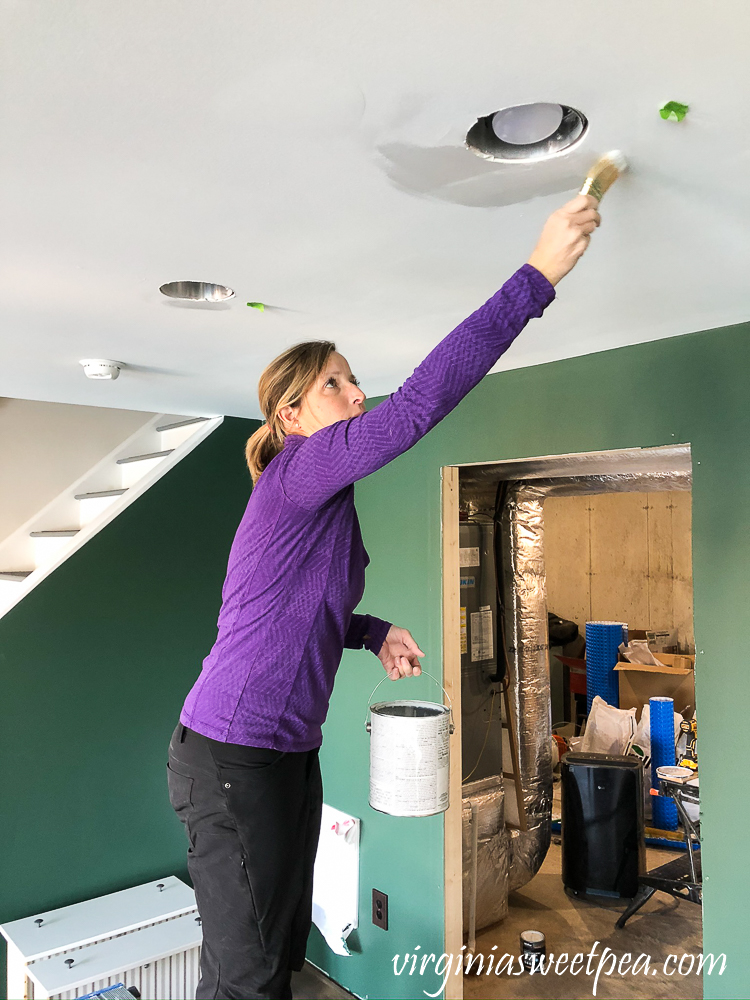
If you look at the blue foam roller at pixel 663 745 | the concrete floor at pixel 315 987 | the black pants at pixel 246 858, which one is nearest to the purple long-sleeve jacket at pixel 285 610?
the black pants at pixel 246 858

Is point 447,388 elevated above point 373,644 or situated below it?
above

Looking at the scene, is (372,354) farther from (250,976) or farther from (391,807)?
(250,976)

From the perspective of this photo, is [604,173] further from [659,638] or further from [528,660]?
[659,638]

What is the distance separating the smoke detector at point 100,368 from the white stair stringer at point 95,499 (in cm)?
106

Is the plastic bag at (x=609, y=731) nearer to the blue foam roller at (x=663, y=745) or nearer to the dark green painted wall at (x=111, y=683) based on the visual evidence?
the blue foam roller at (x=663, y=745)

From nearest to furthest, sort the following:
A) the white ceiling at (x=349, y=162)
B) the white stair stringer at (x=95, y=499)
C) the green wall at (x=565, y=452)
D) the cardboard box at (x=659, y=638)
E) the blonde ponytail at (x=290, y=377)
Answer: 1. the white ceiling at (x=349, y=162)
2. the blonde ponytail at (x=290, y=377)
3. the green wall at (x=565, y=452)
4. the white stair stringer at (x=95, y=499)
5. the cardboard box at (x=659, y=638)

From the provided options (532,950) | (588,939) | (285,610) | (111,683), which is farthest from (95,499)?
(588,939)

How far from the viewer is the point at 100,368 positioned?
2582mm

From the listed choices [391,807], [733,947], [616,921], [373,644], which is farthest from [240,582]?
[616,921]

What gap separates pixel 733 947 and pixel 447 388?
1886 mm

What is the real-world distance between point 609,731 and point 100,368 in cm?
413

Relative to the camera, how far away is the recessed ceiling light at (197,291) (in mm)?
1873

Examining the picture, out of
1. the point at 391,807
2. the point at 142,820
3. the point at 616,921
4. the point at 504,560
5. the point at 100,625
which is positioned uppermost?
the point at 504,560

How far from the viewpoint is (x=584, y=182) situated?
124 cm
